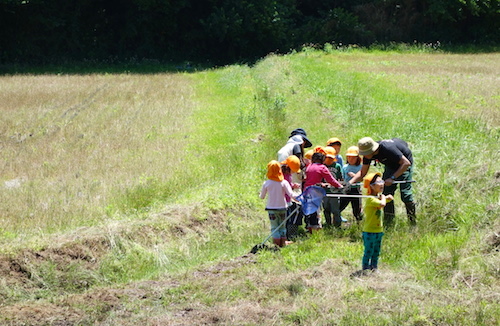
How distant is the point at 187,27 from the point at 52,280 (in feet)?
127

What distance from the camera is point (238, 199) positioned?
1270cm

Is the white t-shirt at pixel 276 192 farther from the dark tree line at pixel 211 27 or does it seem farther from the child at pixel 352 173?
the dark tree line at pixel 211 27

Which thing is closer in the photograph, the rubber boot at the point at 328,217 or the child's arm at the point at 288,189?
the child's arm at the point at 288,189

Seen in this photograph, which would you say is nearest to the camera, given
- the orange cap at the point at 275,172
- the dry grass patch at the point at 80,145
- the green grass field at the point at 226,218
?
the green grass field at the point at 226,218

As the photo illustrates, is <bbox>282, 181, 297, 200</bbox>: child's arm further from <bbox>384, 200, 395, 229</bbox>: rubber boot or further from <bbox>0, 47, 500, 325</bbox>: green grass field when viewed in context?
<bbox>384, 200, 395, 229</bbox>: rubber boot

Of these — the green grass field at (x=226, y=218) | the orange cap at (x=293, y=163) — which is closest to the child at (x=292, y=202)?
the orange cap at (x=293, y=163)

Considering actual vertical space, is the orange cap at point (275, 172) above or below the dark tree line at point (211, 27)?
below

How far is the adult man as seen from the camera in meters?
9.70

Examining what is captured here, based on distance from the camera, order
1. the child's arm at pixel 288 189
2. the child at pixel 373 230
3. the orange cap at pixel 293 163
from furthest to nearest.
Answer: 1. the orange cap at pixel 293 163
2. the child's arm at pixel 288 189
3. the child at pixel 373 230

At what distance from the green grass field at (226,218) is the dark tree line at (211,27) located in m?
20.1

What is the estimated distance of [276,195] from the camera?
998cm

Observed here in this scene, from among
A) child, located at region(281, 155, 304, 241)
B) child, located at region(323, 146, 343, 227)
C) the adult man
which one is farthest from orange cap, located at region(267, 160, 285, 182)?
the adult man

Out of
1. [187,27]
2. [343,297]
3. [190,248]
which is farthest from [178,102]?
[187,27]

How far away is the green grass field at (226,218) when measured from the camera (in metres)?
7.66
